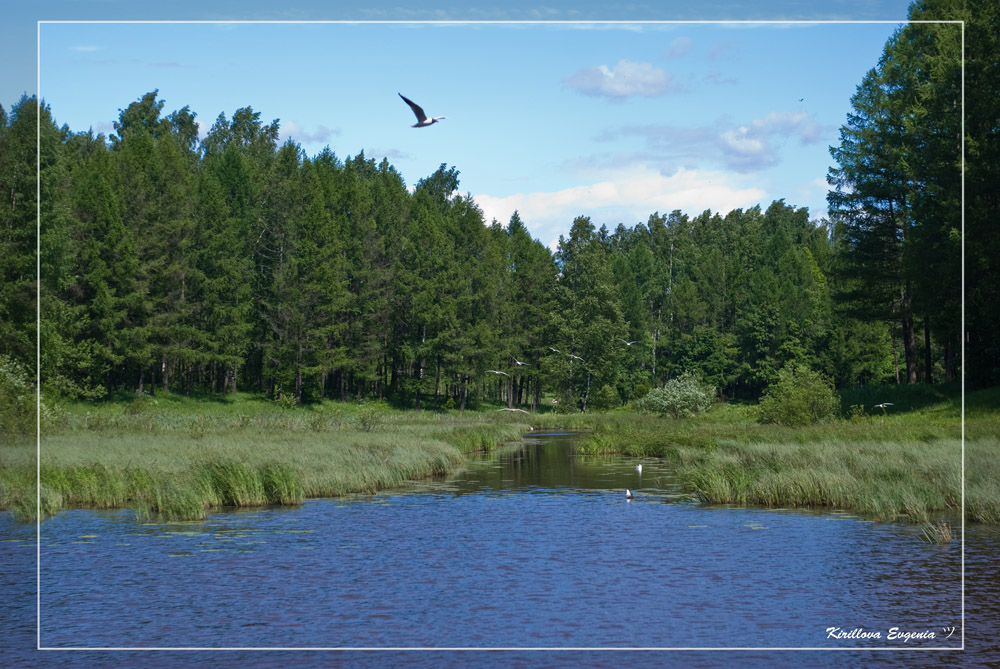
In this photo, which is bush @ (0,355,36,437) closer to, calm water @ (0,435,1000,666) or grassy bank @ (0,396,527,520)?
grassy bank @ (0,396,527,520)

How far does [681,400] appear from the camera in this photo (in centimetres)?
6375

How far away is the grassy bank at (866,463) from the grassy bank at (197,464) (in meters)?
11.1

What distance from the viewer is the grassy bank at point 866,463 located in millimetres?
24812

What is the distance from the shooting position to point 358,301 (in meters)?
87.7

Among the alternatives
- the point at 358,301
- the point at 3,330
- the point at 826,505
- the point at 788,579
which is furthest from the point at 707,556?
the point at 358,301

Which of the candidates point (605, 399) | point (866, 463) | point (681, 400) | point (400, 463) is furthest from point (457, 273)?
point (866, 463)

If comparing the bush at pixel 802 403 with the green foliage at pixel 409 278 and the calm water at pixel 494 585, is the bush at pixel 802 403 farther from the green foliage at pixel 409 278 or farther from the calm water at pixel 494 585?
the calm water at pixel 494 585

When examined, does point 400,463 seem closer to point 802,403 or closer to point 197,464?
point 197,464

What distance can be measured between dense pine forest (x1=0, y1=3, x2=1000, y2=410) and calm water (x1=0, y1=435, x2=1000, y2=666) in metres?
16.0

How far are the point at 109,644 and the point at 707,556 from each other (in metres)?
11.7

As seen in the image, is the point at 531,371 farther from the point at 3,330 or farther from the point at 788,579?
the point at 788,579

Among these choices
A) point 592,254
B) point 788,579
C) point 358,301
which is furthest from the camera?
point 592,254

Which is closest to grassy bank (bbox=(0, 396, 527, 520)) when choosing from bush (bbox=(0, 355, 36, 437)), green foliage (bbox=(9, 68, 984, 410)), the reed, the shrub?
bush (bbox=(0, 355, 36, 437))

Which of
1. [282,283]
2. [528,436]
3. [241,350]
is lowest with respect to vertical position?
[528,436]
